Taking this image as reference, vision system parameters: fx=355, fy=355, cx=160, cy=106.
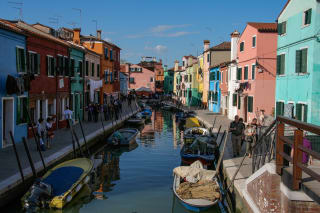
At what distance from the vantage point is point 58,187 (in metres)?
11.1

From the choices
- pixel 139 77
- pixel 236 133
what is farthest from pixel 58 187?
pixel 139 77

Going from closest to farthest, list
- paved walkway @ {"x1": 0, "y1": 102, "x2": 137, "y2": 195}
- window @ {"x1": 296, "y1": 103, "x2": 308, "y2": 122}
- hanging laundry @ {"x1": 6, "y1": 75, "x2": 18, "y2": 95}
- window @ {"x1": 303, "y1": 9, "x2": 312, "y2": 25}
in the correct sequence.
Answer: paved walkway @ {"x1": 0, "y1": 102, "x2": 137, "y2": 195}, hanging laundry @ {"x1": 6, "y1": 75, "x2": 18, "y2": 95}, window @ {"x1": 303, "y1": 9, "x2": 312, "y2": 25}, window @ {"x1": 296, "y1": 103, "x2": 308, "y2": 122}

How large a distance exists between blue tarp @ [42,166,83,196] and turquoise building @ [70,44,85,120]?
47.9 feet

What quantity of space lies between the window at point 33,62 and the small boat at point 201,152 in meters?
9.26

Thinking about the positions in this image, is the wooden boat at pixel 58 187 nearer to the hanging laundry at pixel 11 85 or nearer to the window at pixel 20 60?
the hanging laundry at pixel 11 85

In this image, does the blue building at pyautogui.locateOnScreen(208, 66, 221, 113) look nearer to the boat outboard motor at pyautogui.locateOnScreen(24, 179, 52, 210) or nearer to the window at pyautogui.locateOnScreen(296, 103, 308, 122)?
the window at pyautogui.locateOnScreen(296, 103, 308, 122)

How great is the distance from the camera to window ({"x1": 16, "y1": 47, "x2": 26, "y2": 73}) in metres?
17.3

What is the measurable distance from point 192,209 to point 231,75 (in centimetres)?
2511

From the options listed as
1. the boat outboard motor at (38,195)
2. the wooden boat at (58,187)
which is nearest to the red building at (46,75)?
the wooden boat at (58,187)

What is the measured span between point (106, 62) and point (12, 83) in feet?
74.7

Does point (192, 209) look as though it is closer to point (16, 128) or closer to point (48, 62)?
point (16, 128)

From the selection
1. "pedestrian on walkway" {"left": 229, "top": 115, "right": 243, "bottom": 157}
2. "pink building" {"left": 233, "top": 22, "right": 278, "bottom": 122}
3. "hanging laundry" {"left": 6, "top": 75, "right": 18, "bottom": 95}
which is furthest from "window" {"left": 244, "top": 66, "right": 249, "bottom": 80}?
"hanging laundry" {"left": 6, "top": 75, "right": 18, "bottom": 95}

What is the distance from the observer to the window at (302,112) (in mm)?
17203

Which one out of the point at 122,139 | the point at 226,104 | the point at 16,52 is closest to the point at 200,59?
the point at 226,104
